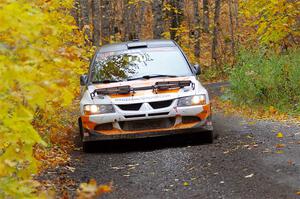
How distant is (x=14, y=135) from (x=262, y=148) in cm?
480

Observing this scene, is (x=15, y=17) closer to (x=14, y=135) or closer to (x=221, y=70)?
(x=14, y=135)

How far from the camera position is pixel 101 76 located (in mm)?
9422

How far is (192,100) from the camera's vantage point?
336 inches

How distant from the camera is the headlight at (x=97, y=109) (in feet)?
27.7

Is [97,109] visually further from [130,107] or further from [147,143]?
[147,143]

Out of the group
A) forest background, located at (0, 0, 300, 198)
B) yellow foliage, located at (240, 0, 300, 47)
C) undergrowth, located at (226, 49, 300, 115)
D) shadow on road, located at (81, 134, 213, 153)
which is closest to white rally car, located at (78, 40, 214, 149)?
shadow on road, located at (81, 134, 213, 153)

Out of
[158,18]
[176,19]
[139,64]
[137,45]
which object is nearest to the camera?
[139,64]

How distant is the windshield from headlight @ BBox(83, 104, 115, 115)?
0.80m

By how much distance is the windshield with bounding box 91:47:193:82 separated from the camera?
930 cm

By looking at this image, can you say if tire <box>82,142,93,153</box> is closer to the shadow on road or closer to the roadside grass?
the shadow on road

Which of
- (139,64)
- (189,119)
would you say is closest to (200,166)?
(189,119)

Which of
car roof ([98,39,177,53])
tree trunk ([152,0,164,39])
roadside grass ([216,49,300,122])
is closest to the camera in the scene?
car roof ([98,39,177,53])

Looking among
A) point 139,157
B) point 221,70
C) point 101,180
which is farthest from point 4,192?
point 221,70

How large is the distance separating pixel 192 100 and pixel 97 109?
145 cm
